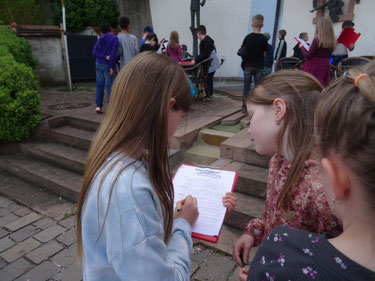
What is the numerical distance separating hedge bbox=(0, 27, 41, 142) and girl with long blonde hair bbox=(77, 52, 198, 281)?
3834 millimetres

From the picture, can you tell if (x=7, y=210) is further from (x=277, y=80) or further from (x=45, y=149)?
(x=277, y=80)

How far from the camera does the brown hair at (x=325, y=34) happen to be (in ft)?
13.8

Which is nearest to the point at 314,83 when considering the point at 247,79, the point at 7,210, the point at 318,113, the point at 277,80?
the point at 277,80

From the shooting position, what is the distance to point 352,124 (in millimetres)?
599

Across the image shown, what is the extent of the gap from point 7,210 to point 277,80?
3438 millimetres

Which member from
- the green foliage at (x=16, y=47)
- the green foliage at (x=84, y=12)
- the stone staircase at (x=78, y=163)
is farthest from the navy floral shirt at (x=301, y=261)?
the green foliage at (x=84, y=12)

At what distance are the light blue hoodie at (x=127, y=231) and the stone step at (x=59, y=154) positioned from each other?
3.15m

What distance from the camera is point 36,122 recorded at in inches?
177

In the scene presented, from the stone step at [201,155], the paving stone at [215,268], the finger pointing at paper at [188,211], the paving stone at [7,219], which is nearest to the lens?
the finger pointing at paper at [188,211]

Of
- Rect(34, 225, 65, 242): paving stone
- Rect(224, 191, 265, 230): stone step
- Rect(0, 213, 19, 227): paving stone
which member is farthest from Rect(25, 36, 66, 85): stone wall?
Rect(224, 191, 265, 230): stone step

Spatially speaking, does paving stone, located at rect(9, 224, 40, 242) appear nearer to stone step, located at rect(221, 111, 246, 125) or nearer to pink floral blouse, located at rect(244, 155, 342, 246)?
pink floral blouse, located at rect(244, 155, 342, 246)

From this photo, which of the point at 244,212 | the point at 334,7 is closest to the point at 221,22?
the point at 334,7

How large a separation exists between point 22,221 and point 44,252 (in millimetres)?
720

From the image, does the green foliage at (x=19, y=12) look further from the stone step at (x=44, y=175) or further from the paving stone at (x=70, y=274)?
the paving stone at (x=70, y=274)
